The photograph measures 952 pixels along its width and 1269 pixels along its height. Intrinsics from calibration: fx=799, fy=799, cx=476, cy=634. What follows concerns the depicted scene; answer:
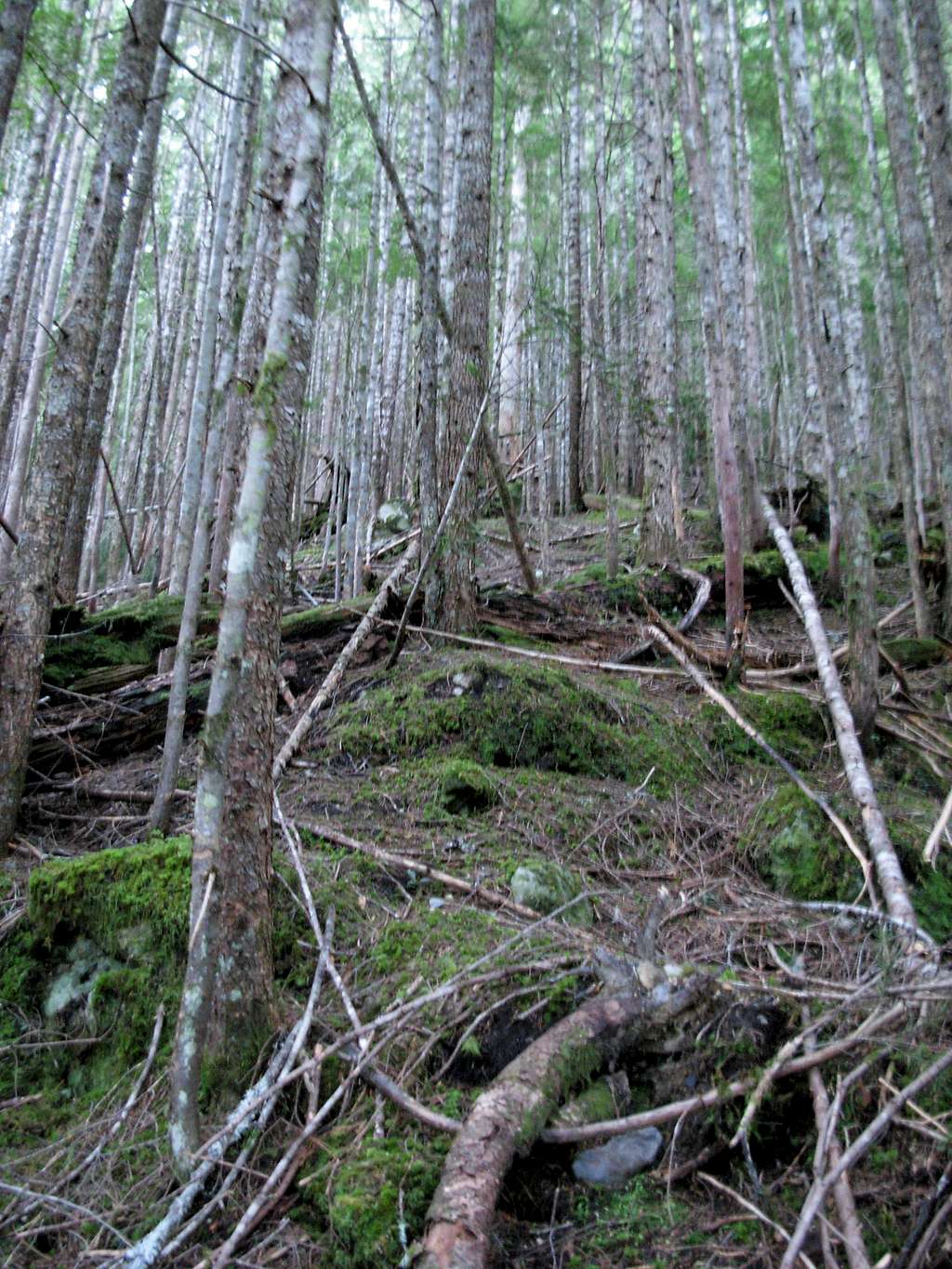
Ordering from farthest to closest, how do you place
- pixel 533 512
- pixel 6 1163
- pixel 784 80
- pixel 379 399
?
pixel 533 512, pixel 784 80, pixel 379 399, pixel 6 1163

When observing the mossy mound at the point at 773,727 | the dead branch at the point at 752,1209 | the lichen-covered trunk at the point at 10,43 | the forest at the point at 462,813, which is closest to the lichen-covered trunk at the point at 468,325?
the forest at the point at 462,813

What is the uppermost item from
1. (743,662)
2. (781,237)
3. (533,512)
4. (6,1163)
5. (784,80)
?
(781,237)

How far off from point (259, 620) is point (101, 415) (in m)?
5.40

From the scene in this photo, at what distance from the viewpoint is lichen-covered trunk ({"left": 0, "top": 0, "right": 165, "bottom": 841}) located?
425 centimetres

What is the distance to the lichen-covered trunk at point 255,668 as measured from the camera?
2.48m

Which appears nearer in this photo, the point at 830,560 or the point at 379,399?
the point at 830,560

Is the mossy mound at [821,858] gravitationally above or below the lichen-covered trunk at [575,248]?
below

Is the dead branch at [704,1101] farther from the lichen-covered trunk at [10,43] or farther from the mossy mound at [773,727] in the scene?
the lichen-covered trunk at [10,43]

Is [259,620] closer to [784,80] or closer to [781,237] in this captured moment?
[784,80]

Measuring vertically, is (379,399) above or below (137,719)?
above

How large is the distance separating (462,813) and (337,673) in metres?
1.62

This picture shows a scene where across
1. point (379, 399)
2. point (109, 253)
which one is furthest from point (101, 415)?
point (379, 399)

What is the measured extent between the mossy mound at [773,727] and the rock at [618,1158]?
3.10 m

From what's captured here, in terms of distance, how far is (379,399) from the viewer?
10.1 m
